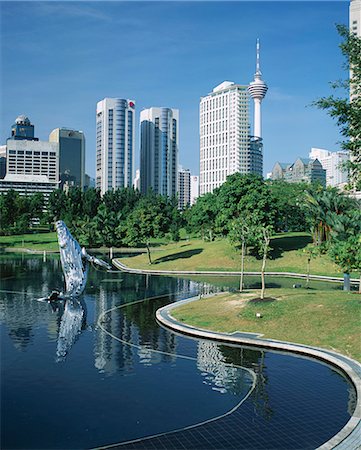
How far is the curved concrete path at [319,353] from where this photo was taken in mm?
16750

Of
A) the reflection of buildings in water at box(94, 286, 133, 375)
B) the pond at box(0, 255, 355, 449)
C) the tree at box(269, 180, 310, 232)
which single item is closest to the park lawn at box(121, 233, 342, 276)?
the tree at box(269, 180, 310, 232)

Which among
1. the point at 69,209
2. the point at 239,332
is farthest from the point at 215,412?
the point at 69,209

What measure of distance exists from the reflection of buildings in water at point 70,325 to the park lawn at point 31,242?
5350 centimetres

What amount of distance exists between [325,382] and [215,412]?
6.59 m

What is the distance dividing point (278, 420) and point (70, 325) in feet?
61.4

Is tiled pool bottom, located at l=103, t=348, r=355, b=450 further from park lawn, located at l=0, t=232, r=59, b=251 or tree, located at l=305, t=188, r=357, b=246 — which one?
park lawn, located at l=0, t=232, r=59, b=251

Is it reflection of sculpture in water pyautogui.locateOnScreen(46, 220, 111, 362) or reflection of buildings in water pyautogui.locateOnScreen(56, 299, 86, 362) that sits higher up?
reflection of sculpture in water pyautogui.locateOnScreen(46, 220, 111, 362)

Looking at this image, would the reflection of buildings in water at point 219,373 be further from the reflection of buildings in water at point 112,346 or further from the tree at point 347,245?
the tree at point 347,245

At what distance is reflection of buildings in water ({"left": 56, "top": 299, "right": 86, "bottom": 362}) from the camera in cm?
2806

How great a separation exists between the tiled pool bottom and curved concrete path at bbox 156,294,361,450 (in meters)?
0.47

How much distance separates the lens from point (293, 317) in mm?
31656

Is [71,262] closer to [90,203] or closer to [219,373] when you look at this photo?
[219,373]

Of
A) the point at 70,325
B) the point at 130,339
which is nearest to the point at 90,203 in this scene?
the point at 70,325

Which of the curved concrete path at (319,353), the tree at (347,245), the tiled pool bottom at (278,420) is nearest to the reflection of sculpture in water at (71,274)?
the curved concrete path at (319,353)
